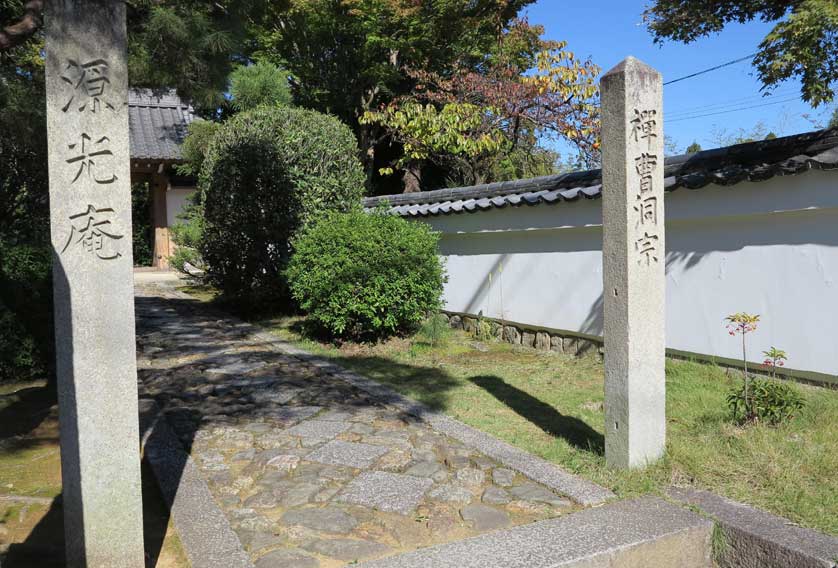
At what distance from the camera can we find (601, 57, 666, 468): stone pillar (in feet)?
13.7

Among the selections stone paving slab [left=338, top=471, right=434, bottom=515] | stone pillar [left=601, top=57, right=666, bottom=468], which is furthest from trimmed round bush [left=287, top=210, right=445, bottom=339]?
stone pillar [left=601, top=57, right=666, bottom=468]

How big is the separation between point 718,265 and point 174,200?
54.2 ft

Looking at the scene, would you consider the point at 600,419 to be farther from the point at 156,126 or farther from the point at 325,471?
the point at 156,126

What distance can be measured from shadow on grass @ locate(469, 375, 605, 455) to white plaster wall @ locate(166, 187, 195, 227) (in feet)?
48.5

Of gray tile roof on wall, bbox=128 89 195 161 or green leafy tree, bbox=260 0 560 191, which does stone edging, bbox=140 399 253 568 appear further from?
gray tile roof on wall, bbox=128 89 195 161

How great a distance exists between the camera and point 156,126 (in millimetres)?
20203

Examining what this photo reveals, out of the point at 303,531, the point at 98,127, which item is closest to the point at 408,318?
the point at 303,531

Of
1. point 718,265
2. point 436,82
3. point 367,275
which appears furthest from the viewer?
point 436,82

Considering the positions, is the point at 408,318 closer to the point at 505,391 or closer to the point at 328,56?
the point at 505,391

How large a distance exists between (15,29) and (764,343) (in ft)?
25.0

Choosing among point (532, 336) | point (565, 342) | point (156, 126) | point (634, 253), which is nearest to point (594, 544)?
point (634, 253)

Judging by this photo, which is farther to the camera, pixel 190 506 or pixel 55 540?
pixel 190 506

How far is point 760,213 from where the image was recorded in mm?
6211

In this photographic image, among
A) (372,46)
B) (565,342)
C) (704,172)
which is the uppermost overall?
(372,46)
